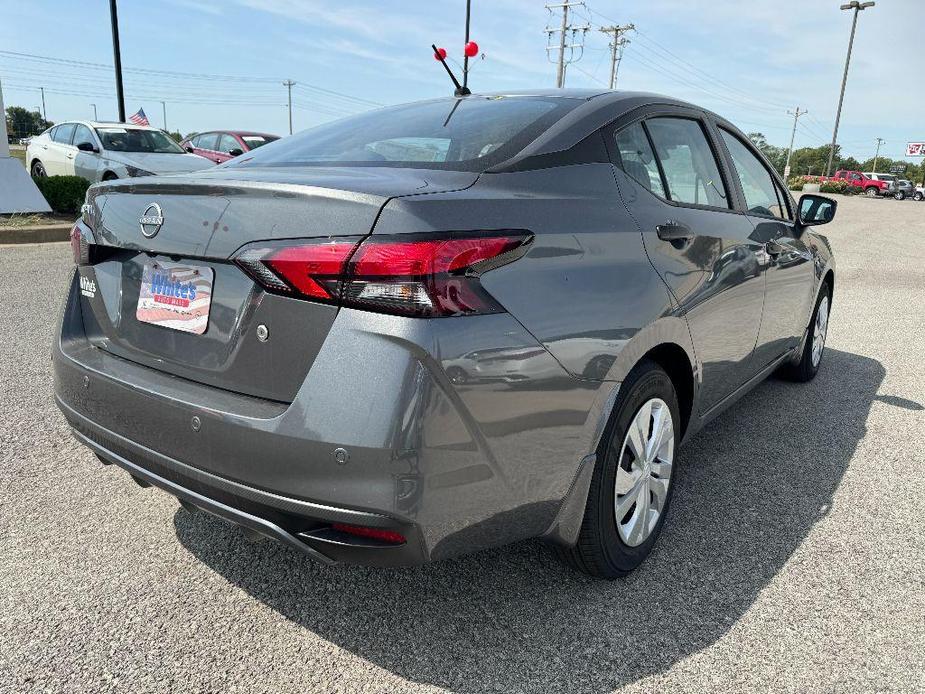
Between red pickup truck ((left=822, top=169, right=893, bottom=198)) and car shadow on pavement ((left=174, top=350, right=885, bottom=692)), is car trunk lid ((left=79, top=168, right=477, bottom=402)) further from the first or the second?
red pickup truck ((left=822, top=169, right=893, bottom=198))

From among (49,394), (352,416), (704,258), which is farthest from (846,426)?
(49,394)

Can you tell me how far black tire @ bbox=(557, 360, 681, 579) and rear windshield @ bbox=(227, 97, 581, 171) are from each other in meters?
0.82

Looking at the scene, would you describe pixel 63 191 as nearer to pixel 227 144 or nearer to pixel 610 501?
pixel 227 144

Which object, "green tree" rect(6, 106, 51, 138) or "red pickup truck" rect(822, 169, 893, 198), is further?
"green tree" rect(6, 106, 51, 138)

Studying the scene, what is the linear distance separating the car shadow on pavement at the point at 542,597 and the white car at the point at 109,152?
10504 millimetres

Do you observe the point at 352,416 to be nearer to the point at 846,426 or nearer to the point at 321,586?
the point at 321,586

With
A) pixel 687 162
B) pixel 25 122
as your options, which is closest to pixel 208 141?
pixel 687 162

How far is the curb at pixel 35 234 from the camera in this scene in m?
9.66

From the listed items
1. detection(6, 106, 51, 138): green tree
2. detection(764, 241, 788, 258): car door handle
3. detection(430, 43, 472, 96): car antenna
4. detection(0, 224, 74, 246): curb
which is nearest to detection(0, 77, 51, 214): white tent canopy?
detection(0, 224, 74, 246): curb

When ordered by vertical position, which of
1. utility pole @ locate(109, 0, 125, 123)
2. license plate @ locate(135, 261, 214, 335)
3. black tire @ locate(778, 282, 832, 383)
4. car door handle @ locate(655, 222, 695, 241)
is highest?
utility pole @ locate(109, 0, 125, 123)

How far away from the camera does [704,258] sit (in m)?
2.77

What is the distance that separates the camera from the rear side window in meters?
2.54

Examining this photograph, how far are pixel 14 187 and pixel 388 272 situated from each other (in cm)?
1162

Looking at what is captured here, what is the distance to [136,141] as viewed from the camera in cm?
1284
